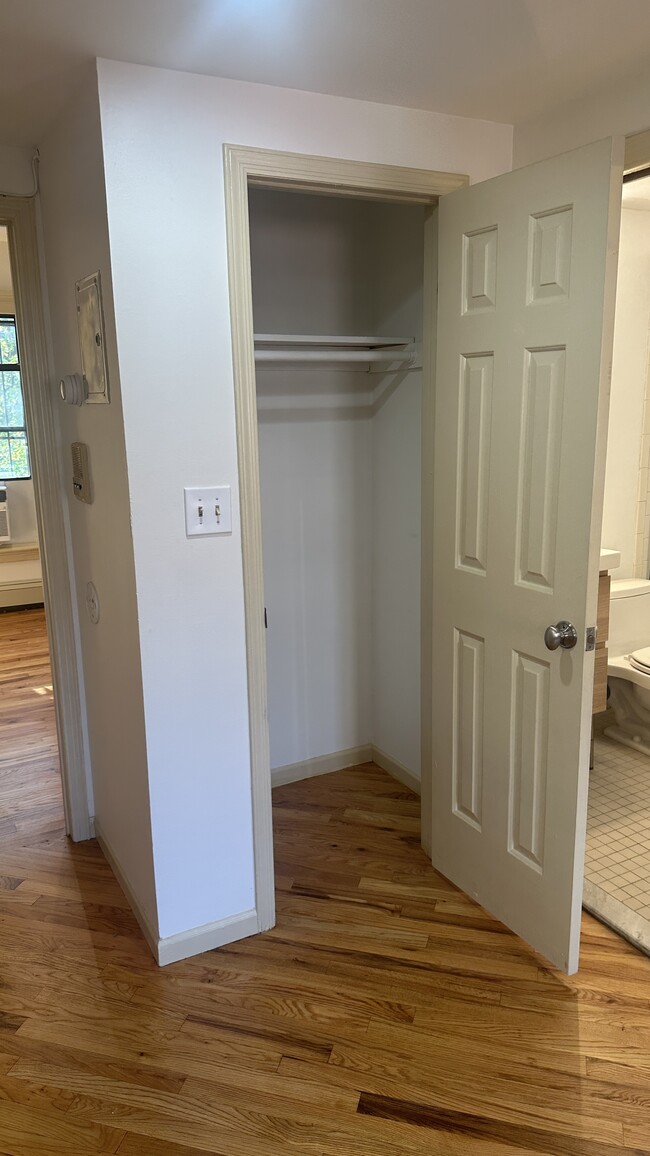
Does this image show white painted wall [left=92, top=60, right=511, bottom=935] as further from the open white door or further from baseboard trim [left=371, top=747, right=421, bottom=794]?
baseboard trim [left=371, top=747, right=421, bottom=794]

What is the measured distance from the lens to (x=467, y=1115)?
1.71m

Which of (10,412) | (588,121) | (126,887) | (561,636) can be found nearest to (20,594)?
(10,412)

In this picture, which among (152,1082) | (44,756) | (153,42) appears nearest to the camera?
(153,42)

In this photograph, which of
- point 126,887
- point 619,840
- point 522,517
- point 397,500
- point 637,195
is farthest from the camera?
point 637,195

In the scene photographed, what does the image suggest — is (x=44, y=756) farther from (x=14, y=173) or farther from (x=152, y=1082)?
(x=14, y=173)

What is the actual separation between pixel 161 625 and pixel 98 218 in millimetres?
985

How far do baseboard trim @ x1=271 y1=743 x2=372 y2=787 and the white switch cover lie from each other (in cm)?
142

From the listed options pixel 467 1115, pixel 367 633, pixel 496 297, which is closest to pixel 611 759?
pixel 367 633

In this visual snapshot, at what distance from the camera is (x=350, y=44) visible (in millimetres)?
1678

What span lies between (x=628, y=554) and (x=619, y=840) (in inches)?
56.0

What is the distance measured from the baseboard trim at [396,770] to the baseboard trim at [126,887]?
1150 millimetres

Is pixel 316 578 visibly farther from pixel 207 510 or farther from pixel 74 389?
pixel 74 389

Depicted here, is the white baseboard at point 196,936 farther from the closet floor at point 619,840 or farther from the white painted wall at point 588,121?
the white painted wall at point 588,121

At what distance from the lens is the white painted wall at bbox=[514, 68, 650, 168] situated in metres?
1.88
